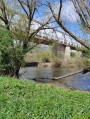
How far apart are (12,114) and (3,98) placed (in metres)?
0.87

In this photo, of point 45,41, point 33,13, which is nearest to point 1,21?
point 33,13

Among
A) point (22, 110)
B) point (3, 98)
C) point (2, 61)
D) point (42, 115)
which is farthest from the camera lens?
point (2, 61)

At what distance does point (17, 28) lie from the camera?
408 inches

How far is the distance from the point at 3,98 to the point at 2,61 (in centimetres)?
554

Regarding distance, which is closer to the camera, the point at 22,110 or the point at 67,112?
the point at 67,112

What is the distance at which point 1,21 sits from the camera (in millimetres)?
10109

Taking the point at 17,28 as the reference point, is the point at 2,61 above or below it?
below

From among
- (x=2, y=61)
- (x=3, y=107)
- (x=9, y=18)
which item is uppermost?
(x=9, y=18)

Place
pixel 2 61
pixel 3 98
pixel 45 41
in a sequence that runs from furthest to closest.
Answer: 1. pixel 45 41
2. pixel 2 61
3. pixel 3 98

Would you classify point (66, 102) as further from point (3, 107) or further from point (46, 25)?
point (46, 25)

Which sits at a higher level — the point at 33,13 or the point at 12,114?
the point at 33,13

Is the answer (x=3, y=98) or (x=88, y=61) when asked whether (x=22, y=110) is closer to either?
(x=3, y=98)

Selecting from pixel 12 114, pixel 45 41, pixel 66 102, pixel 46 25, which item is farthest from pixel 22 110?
pixel 45 41

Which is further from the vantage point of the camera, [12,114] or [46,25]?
[46,25]
